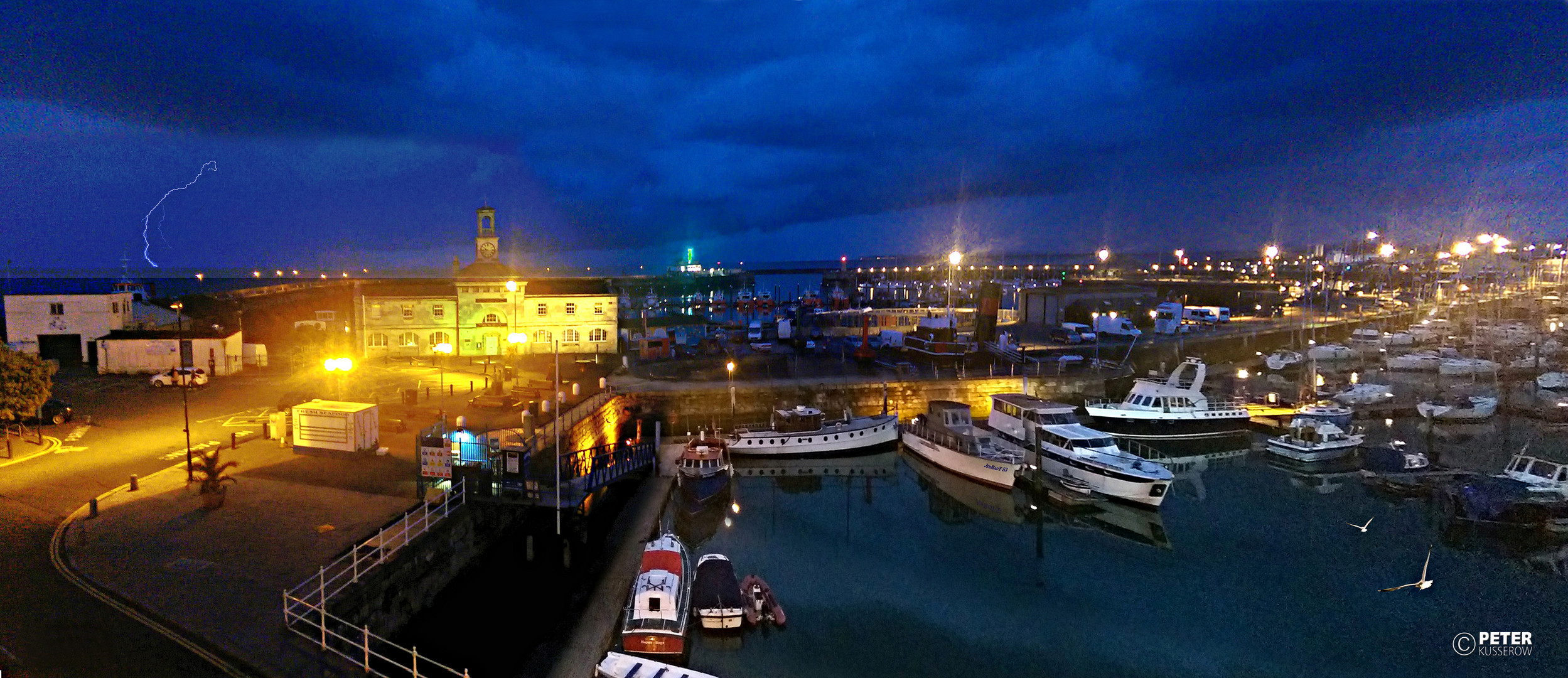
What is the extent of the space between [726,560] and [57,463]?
674 inches

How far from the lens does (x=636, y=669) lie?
1138cm

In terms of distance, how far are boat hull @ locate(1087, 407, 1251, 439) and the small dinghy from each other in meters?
21.4

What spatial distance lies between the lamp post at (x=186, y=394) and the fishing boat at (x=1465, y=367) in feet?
197

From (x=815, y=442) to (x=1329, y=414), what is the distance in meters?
22.5

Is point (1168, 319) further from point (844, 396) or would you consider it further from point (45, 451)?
point (45, 451)

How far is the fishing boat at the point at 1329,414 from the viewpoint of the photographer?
29547 mm

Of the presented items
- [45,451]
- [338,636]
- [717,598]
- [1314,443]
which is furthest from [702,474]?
[1314,443]

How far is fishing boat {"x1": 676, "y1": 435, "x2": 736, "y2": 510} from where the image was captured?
72.1 ft

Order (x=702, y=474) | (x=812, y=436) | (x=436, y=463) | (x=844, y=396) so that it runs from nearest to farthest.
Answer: (x=436, y=463) → (x=702, y=474) → (x=812, y=436) → (x=844, y=396)

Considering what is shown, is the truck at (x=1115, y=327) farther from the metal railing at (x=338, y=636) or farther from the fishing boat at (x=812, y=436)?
the metal railing at (x=338, y=636)

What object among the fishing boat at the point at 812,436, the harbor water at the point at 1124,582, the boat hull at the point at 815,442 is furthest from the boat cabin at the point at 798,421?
the harbor water at the point at 1124,582

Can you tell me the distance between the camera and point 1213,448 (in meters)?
29.8

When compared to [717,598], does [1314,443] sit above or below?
above

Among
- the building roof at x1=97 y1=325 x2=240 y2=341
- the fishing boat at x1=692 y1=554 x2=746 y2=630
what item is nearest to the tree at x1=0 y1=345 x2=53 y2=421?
the building roof at x1=97 y1=325 x2=240 y2=341
